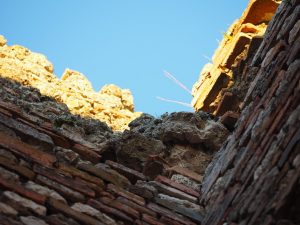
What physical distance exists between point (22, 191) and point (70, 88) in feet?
20.8

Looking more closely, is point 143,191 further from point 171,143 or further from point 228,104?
point 228,104

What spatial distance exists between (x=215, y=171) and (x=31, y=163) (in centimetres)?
151

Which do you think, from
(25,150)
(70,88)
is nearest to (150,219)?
(25,150)

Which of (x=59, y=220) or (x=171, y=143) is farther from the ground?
(x=171, y=143)

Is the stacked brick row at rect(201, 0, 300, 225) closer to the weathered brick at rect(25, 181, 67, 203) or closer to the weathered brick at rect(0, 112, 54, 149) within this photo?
the weathered brick at rect(25, 181, 67, 203)

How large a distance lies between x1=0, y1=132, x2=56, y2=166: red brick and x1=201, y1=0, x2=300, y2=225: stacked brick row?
118 centimetres

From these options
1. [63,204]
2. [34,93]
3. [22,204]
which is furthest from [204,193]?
[34,93]

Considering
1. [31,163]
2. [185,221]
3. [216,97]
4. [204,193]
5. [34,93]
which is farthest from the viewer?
[216,97]

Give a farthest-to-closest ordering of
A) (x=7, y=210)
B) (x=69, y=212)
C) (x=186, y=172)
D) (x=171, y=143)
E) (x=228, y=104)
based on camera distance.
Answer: (x=228, y=104) < (x=171, y=143) < (x=186, y=172) < (x=69, y=212) < (x=7, y=210)

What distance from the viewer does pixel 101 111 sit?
8.61 m

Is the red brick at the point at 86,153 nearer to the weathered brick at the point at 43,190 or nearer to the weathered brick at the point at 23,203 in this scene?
the weathered brick at the point at 43,190

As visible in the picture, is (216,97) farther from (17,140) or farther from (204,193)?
(17,140)

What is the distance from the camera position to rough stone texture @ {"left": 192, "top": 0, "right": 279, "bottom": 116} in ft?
25.3

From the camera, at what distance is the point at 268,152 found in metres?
2.83
